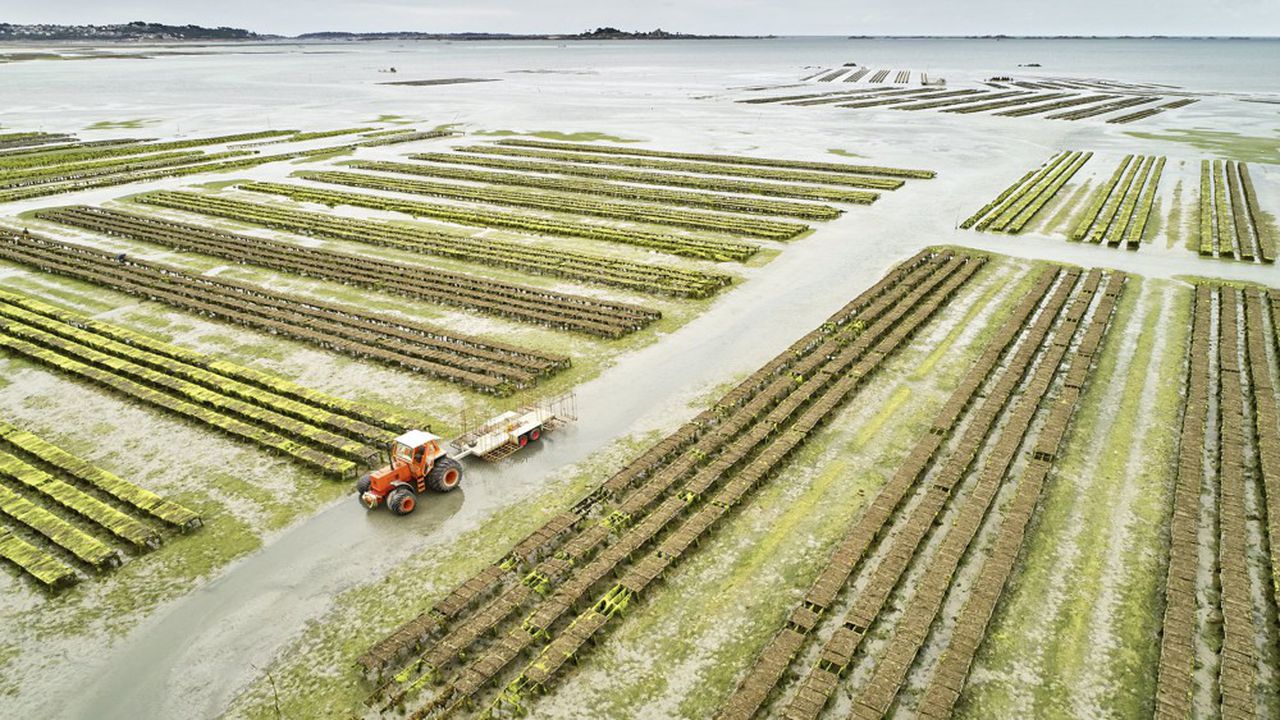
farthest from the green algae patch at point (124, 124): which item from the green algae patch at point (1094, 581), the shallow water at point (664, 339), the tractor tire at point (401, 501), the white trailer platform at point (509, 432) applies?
the green algae patch at point (1094, 581)

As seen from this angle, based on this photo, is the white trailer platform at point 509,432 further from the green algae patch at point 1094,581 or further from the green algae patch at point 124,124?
the green algae patch at point 124,124

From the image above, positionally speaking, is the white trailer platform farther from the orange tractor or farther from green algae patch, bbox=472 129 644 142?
green algae patch, bbox=472 129 644 142

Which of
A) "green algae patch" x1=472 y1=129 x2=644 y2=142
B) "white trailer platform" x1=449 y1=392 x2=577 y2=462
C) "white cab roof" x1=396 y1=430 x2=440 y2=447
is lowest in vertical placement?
"white trailer platform" x1=449 y1=392 x2=577 y2=462

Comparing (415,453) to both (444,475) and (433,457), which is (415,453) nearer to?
(433,457)

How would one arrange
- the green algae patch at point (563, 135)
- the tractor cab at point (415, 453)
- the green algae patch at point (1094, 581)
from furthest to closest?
the green algae patch at point (563, 135)
the tractor cab at point (415, 453)
the green algae patch at point (1094, 581)

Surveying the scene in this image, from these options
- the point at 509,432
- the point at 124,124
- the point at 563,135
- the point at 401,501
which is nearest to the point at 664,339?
the point at 509,432

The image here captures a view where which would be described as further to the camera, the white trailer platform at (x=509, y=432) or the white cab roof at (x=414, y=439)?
the white trailer platform at (x=509, y=432)

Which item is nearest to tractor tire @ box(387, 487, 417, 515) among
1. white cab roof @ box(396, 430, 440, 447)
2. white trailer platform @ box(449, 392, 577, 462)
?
white cab roof @ box(396, 430, 440, 447)

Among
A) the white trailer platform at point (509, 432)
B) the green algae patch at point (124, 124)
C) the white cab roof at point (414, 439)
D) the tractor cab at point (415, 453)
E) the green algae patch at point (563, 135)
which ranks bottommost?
the white trailer platform at point (509, 432)
